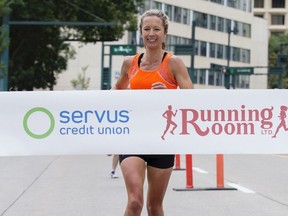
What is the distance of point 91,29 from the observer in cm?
3922

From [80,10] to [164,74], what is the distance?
105 feet

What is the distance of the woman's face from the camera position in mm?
5473

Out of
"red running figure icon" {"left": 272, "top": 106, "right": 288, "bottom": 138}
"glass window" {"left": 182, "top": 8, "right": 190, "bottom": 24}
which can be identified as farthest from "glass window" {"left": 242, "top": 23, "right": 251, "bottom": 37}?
"red running figure icon" {"left": 272, "top": 106, "right": 288, "bottom": 138}

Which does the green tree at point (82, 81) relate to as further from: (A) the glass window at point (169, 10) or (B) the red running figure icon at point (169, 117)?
(B) the red running figure icon at point (169, 117)

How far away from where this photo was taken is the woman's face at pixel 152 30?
5.47m

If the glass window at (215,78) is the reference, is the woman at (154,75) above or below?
below

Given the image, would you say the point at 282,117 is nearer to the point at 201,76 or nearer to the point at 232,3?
the point at 201,76

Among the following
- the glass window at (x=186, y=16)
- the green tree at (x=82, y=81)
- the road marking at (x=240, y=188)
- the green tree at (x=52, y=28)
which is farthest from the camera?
the glass window at (x=186, y=16)

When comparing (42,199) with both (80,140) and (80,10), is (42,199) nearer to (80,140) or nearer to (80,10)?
(80,140)

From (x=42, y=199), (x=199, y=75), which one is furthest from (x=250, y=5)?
(x=42, y=199)

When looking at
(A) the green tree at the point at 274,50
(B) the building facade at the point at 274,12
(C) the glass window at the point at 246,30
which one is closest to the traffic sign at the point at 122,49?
(C) the glass window at the point at 246,30

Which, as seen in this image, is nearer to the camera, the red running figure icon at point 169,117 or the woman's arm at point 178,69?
the woman's arm at point 178,69

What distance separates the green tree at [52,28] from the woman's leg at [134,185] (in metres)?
29.2

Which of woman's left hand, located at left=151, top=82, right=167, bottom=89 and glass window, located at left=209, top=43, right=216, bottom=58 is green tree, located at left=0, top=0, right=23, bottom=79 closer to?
woman's left hand, located at left=151, top=82, right=167, bottom=89
